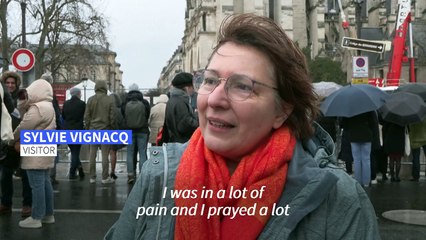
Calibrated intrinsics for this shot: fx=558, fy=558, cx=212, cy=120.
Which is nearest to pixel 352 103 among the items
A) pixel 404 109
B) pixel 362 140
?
pixel 362 140

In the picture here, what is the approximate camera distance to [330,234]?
6.02ft

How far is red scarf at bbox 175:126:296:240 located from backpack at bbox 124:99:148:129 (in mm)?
9517

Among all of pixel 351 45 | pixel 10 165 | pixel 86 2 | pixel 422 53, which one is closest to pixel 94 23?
pixel 86 2

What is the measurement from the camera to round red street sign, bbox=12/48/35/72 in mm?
15367

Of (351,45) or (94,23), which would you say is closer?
(351,45)

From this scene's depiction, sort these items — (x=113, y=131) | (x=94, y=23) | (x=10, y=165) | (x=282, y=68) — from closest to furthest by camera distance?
1. (x=282, y=68)
2. (x=10, y=165)
3. (x=113, y=131)
4. (x=94, y=23)

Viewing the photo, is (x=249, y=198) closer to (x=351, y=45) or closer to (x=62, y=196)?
(x=62, y=196)

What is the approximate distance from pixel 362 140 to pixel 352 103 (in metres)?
0.72

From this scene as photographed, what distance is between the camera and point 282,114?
2.02 m

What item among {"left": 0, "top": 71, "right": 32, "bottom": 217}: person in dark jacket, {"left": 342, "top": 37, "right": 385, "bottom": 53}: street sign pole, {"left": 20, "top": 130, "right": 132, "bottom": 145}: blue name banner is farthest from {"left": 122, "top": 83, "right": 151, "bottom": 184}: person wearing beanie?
{"left": 342, "top": 37, "right": 385, "bottom": 53}: street sign pole

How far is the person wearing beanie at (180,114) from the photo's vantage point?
27.0 ft

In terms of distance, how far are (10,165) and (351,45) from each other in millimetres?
11545

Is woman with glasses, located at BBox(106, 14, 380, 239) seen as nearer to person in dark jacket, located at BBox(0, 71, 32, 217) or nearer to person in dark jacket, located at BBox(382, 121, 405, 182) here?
person in dark jacket, located at BBox(0, 71, 32, 217)

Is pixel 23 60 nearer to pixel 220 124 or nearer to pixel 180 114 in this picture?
pixel 180 114
